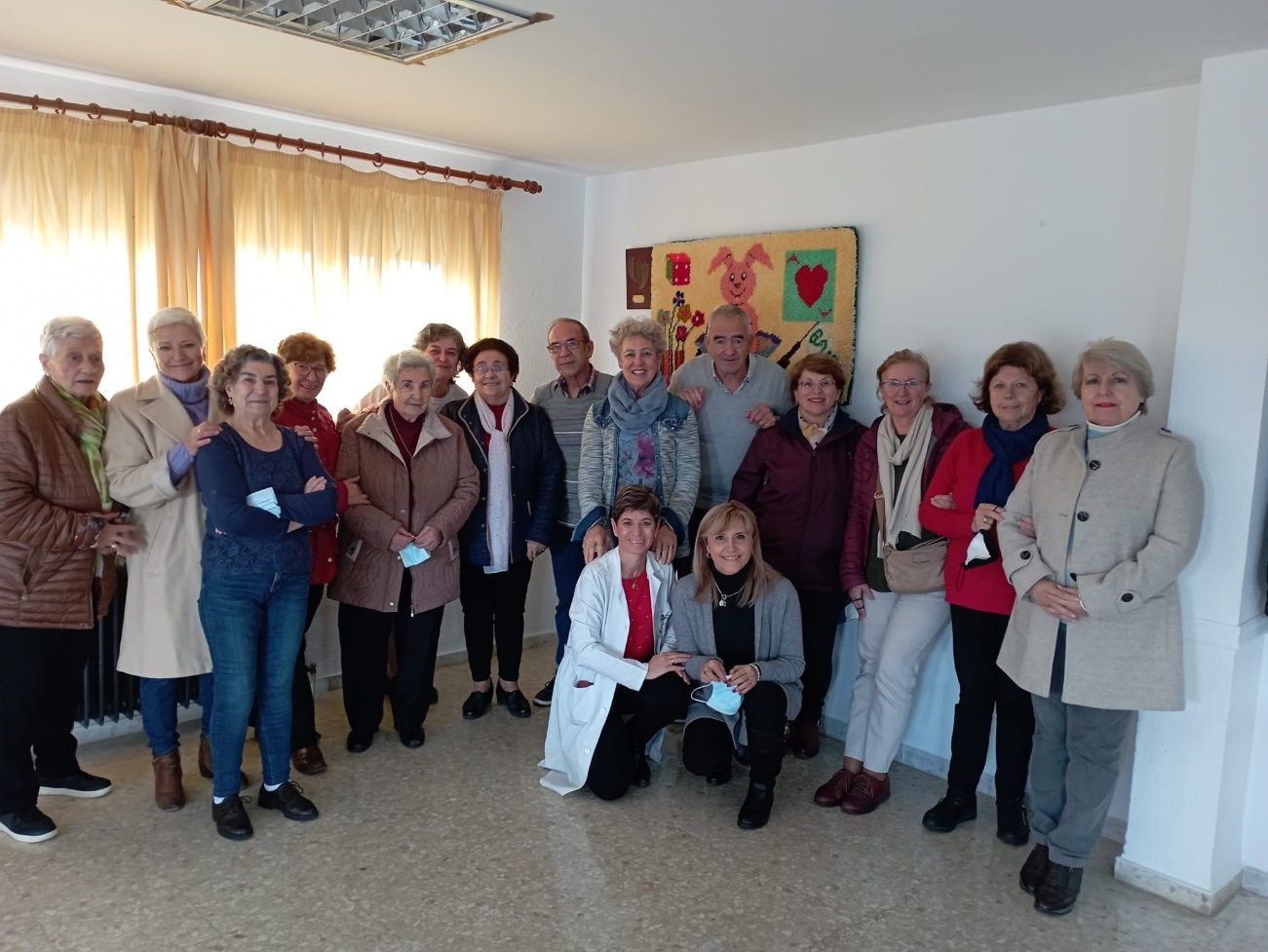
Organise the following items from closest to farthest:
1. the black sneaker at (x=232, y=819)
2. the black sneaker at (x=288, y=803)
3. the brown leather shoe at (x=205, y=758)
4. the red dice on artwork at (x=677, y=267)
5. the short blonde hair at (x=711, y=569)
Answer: the black sneaker at (x=232, y=819)
the black sneaker at (x=288, y=803)
the short blonde hair at (x=711, y=569)
the brown leather shoe at (x=205, y=758)
the red dice on artwork at (x=677, y=267)

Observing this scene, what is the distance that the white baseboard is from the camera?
264cm

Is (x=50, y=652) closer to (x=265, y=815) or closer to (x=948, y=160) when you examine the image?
(x=265, y=815)

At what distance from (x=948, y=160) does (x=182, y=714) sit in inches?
137

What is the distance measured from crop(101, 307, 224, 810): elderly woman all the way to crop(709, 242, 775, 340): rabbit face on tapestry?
7.10ft

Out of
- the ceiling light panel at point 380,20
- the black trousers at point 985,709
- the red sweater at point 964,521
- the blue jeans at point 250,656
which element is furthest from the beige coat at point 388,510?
the black trousers at point 985,709

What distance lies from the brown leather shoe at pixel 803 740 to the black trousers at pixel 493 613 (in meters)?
1.10

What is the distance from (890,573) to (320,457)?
1.90 m

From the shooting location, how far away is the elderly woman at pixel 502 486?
3615 millimetres

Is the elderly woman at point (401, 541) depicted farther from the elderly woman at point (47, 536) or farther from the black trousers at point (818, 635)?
the black trousers at point (818, 635)

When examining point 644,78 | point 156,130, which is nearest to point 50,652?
point 156,130

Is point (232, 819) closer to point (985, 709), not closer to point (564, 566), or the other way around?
point (564, 566)

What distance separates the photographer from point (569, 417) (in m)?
3.79

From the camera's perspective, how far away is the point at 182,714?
145 inches

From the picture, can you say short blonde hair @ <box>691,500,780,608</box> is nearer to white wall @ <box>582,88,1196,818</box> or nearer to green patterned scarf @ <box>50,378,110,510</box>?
white wall @ <box>582,88,1196,818</box>
